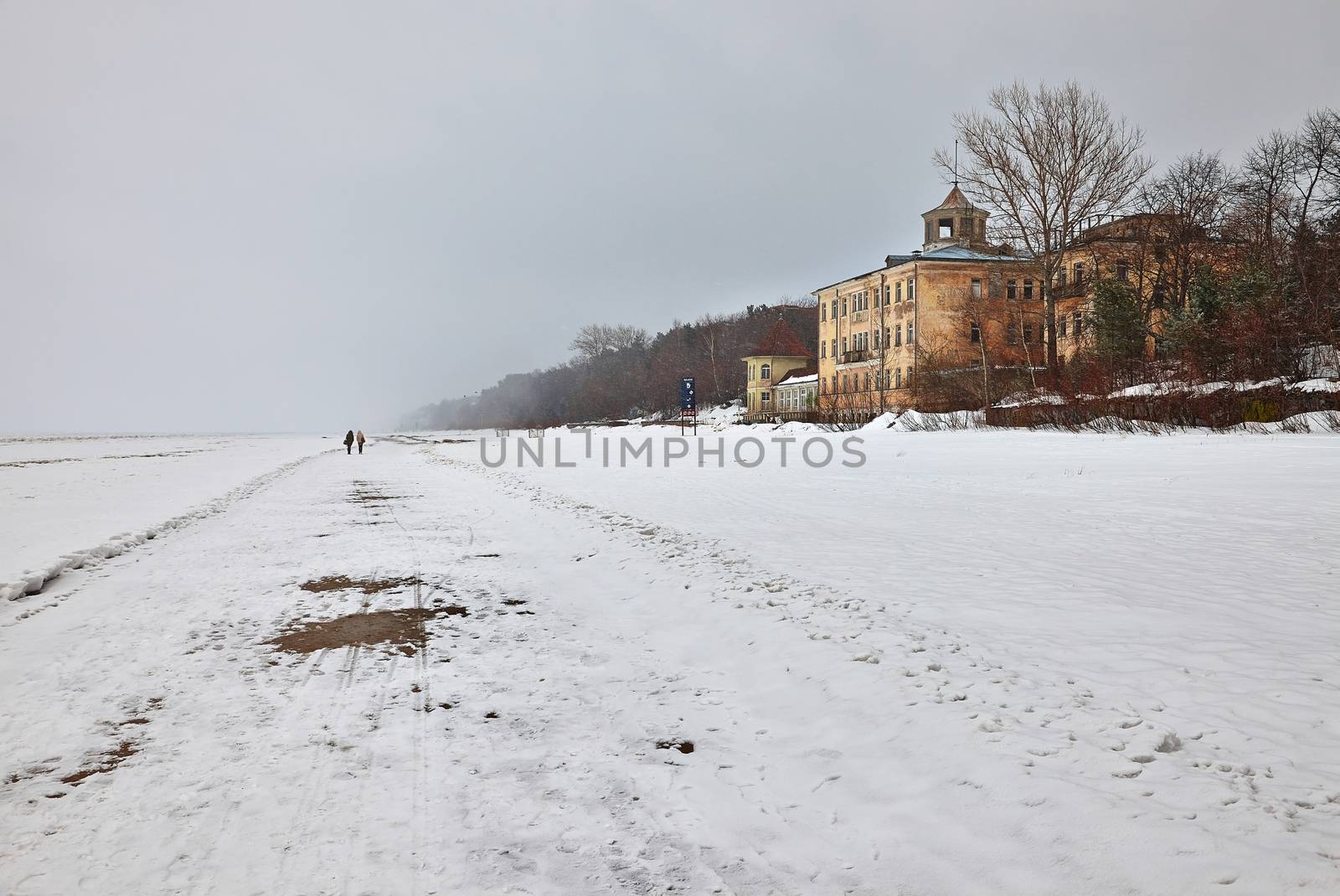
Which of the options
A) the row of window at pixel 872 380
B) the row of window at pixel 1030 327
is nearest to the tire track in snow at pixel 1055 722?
the row of window at pixel 1030 327

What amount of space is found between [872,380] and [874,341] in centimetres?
346

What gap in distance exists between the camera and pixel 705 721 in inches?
166

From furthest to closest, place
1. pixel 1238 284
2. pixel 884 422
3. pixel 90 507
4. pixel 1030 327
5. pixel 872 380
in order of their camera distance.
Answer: pixel 872 380
pixel 1030 327
pixel 884 422
pixel 1238 284
pixel 90 507

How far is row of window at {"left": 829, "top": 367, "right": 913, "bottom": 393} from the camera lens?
54722 millimetres

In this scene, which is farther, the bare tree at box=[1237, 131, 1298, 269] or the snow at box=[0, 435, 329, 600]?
the bare tree at box=[1237, 131, 1298, 269]

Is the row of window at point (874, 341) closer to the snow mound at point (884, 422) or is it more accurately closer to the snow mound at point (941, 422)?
the snow mound at point (884, 422)

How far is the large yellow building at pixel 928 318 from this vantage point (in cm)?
4153

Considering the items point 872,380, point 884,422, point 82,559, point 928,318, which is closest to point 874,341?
point 872,380

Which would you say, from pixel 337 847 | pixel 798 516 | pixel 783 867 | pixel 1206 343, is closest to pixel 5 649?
pixel 337 847

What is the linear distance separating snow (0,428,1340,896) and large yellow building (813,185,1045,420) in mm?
31450

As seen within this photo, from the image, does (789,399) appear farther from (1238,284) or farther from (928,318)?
(1238,284)

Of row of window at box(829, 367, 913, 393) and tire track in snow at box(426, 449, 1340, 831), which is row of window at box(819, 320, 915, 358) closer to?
row of window at box(829, 367, 913, 393)

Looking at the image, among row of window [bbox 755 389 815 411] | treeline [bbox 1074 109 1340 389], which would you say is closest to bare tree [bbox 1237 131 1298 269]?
treeline [bbox 1074 109 1340 389]

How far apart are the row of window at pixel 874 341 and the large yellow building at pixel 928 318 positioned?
0.08 m
